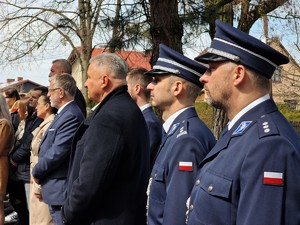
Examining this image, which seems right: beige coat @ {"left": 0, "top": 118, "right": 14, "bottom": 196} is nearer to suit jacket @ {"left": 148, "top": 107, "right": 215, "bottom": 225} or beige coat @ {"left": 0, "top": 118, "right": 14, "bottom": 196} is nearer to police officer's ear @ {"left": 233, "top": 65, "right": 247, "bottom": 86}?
suit jacket @ {"left": 148, "top": 107, "right": 215, "bottom": 225}

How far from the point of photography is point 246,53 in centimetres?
228

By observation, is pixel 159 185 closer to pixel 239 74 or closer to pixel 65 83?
pixel 239 74

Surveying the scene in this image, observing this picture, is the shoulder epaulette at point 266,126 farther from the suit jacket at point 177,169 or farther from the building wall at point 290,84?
the building wall at point 290,84

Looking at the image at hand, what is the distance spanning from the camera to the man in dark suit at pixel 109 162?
10.5 ft

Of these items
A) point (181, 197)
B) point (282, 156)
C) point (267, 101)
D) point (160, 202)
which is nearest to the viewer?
point (282, 156)

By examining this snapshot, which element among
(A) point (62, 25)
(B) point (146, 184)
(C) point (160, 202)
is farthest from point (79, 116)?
(A) point (62, 25)

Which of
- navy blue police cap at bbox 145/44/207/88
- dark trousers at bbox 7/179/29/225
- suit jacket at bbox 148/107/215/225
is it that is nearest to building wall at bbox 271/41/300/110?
dark trousers at bbox 7/179/29/225


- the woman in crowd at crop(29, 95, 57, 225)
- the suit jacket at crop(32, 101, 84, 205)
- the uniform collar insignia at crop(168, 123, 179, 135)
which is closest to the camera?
the uniform collar insignia at crop(168, 123, 179, 135)

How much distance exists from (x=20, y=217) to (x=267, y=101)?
5.37 metres

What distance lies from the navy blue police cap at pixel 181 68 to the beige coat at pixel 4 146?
3105 mm

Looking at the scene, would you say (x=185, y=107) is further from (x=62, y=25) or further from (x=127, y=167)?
(x=62, y=25)

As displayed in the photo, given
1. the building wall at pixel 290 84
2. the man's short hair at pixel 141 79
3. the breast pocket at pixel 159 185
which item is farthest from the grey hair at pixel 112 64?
the building wall at pixel 290 84

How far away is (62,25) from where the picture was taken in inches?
354

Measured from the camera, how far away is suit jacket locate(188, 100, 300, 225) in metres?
1.93
